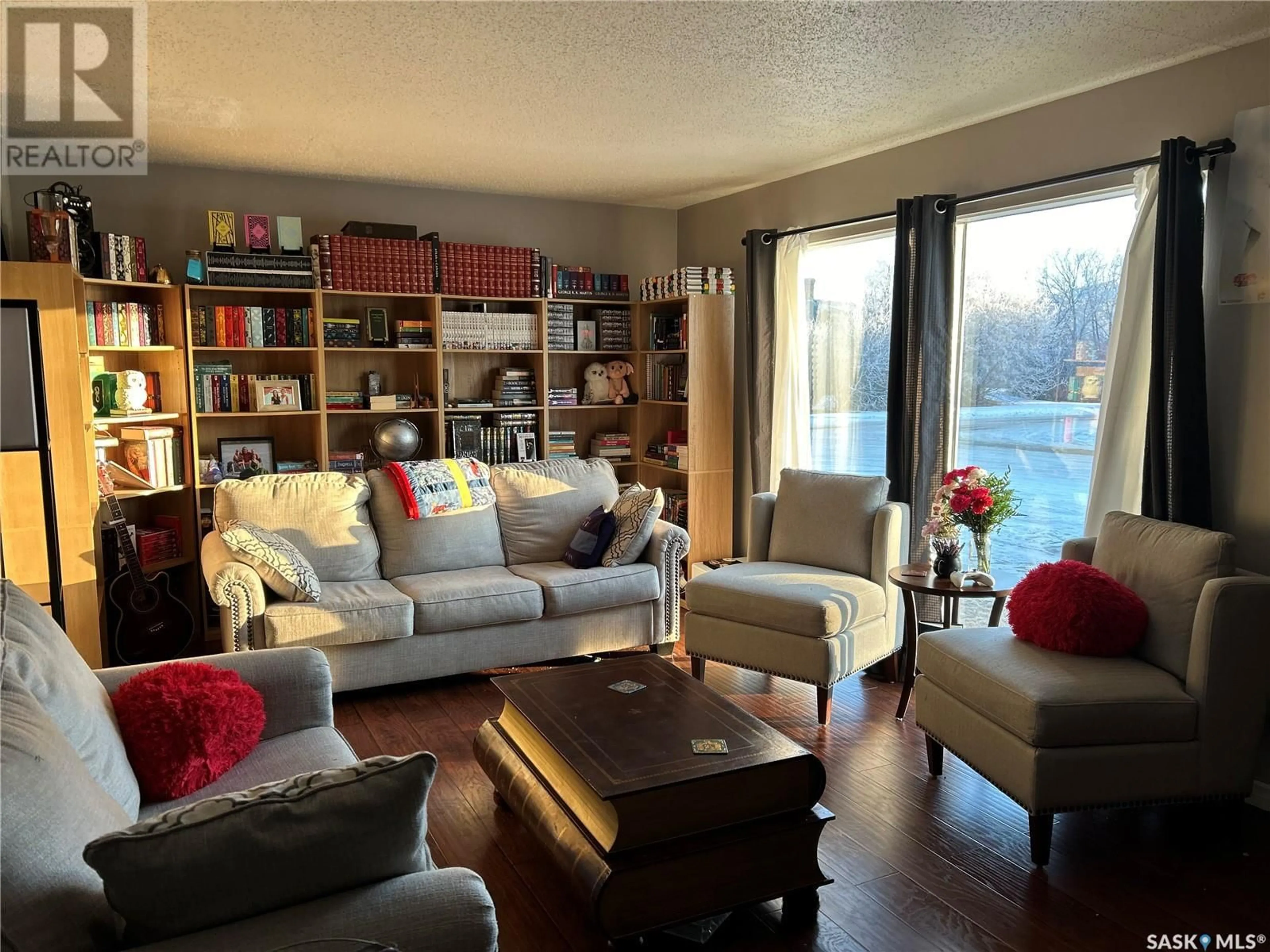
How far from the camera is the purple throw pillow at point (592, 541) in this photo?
168 inches

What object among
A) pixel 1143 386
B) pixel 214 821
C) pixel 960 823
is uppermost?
pixel 1143 386

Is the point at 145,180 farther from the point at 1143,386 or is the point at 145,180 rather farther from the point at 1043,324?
the point at 1143,386

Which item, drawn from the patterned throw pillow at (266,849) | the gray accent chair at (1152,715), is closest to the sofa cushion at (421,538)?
the gray accent chair at (1152,715)

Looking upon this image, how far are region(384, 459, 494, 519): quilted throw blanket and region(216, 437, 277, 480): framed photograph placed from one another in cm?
98

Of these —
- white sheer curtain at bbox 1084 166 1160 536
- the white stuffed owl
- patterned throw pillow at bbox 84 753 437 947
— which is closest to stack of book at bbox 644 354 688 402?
white sheer curtain at bbox 1084 166 1160 536

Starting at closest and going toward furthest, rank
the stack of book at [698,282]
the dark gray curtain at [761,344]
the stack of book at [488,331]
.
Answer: the dark gray curtain at [761,344] → the stack of book at [488,331] → the stack of book at [698,282]

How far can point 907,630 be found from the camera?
11.9ft

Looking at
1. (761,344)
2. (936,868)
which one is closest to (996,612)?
(936,868)

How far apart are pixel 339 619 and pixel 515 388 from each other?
2.29 m

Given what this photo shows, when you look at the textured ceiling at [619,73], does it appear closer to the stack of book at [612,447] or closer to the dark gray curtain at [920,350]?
the dark gray curtain at [920,350]

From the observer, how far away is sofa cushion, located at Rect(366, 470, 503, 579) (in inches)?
166

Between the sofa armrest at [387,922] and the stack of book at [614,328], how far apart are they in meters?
4.76

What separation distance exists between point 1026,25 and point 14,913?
3.32 metres

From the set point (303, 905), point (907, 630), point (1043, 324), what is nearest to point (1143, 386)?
point (1043, 324)
